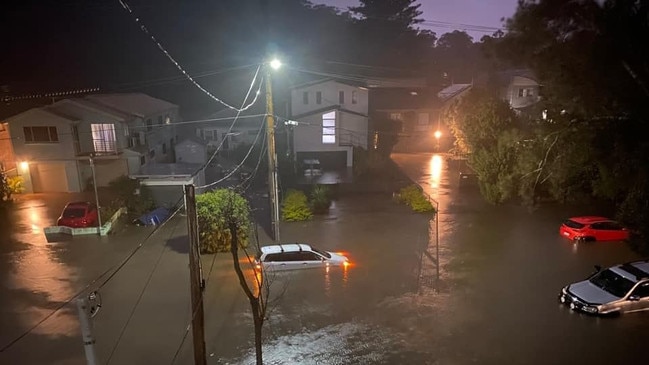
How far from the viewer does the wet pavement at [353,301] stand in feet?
41.8

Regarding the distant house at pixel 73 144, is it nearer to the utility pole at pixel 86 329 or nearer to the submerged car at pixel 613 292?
the utility pole at pixel 86 329

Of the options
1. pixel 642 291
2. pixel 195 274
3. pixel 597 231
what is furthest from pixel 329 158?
pixel 195 274

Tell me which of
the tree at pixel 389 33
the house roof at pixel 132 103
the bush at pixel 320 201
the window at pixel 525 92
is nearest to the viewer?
the bush at pixel 320 201

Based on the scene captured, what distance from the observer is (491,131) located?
27.2m

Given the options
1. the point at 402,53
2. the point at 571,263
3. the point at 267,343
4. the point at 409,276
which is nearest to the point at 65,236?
the point at 267,343

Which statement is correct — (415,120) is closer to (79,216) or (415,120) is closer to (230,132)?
(230,132)

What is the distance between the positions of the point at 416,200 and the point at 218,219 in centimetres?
1181

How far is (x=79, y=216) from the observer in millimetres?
22594

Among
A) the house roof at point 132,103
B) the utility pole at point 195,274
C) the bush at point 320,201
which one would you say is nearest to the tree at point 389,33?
the house roof at point 132,103

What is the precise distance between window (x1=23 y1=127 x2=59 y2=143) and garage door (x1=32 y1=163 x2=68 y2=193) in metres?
1.55

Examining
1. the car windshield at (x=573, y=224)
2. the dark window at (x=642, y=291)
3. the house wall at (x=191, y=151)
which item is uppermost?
the house wall at (x=191, y=151)

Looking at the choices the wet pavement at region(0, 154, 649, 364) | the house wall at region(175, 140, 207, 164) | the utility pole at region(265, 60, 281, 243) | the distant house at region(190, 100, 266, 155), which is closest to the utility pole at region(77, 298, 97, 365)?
the wet pavement at region(0, 154, 649, 364)

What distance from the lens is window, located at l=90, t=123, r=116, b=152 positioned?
29094 mm

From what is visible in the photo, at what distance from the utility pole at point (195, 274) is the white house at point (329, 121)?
2774 centimetres
